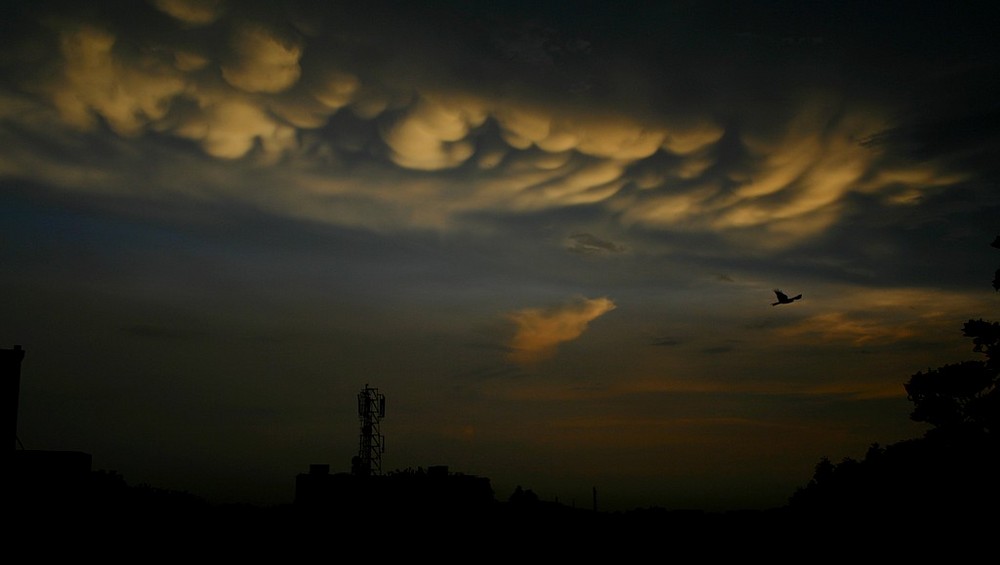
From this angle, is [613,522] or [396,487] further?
[396,487]

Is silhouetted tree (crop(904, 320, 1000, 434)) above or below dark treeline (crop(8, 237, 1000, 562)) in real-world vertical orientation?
above

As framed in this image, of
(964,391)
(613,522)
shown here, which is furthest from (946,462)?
(613,522)

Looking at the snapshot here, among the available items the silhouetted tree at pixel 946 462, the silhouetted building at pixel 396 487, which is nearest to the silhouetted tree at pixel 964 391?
the silhouetted tree at pixel 946 462

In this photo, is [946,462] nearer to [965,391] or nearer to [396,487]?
[965,391]

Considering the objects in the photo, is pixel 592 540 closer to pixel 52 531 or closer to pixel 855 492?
pixel 855 492

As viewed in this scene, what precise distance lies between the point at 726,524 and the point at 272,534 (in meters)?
19.5

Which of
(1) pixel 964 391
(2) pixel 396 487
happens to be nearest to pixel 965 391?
(1) pixel 964 391

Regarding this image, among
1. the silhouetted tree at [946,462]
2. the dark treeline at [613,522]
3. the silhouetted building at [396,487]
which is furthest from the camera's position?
the silhouetted building at [396,487]

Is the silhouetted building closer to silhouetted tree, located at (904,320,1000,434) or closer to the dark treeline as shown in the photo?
the dark treeline

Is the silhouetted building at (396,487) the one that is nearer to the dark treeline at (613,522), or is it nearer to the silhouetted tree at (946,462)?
the dark treeline at (613,522)

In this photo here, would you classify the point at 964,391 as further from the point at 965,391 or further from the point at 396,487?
the point at 396,487

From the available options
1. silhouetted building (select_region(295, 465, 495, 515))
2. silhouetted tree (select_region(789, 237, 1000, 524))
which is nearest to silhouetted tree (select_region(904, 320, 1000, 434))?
silhouetted tree (select_region(789, 237, 1000, 524))

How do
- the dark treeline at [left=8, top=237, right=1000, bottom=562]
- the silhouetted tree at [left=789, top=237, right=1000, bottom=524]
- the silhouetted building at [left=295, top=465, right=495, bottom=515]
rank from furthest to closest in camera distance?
the silhouetted building at [left=295, top=465, right=495, bottom=515]
the silhouetted tree at [left=789, top=237, right=1000, bottom=524]
the dark treeline at [left=8, top=237, right=1000, bottom=562]

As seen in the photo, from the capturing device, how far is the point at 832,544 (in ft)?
99.6
